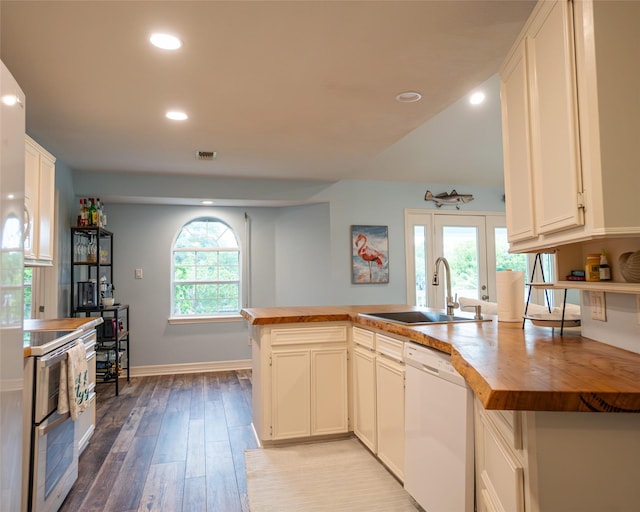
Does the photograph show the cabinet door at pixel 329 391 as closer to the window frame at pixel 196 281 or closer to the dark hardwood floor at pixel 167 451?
the dark hardwood floor at pixel 167 451

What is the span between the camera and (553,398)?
0.99 metres

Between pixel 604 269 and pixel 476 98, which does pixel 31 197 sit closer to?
pixel 604 269

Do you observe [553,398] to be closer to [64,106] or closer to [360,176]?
[64,106]

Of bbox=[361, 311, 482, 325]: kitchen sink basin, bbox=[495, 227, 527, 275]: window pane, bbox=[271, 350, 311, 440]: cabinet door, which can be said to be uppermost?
bbox=[495, 227, 527, 275]: window pane

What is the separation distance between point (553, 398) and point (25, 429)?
2062 millimetres

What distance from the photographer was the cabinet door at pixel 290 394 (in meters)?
2.90

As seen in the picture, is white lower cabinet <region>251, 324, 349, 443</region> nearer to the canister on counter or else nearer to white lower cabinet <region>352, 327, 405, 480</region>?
white lower cabinet <region>352, 327, 405, 480</region>

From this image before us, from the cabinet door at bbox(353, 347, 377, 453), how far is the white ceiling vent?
228cm

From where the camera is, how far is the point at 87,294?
429 centimetres

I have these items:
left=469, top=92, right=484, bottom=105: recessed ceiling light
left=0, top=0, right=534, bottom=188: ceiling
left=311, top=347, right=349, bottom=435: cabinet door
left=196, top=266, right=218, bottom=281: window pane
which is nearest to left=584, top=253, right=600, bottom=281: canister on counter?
left=0, top=0, right=534, bottom=188: ceiling

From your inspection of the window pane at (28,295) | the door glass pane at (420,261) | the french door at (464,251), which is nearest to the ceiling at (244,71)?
the window pane at (28,295)

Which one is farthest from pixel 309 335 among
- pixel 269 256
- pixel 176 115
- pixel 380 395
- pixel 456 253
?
pixel 456 253

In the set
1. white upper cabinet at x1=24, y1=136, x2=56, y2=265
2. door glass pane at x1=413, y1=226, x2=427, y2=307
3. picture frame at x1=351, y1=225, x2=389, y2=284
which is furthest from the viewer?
door glass pane at x1=413, y1=226, x2=427, y2=307

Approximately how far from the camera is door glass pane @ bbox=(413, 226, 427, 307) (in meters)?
5.69
